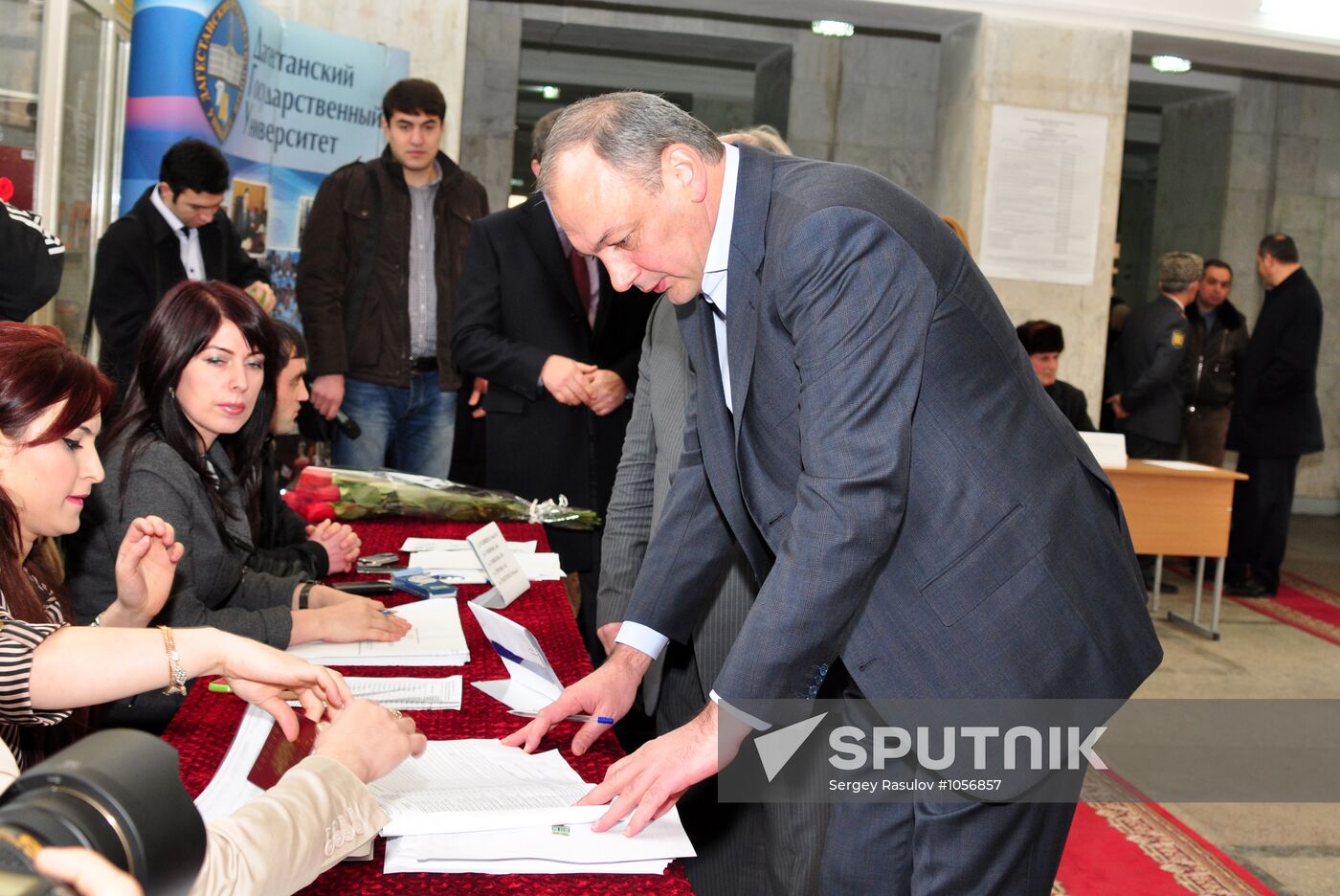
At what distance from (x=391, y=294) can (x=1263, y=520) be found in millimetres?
4652

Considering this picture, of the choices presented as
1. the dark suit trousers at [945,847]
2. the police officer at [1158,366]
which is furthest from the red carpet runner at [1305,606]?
the dark suit trousers at [945,847]

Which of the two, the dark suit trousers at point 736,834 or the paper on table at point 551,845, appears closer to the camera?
the paper on table at point 551,845

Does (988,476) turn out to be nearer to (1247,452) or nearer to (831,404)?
(831,404)

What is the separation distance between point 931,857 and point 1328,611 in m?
5.68

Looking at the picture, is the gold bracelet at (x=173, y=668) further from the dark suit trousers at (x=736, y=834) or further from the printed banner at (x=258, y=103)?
the printed banner at (x=258, y=103)

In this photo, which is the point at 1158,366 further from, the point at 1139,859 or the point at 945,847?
the point at 945,847

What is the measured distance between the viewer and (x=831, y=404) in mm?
1254

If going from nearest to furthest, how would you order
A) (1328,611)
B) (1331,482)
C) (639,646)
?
(639,646)
(1328,611)
(1331,482)

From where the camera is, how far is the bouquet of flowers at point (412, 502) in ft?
10.1

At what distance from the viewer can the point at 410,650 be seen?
6.15ft

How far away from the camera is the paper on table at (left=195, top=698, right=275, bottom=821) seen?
1259mm

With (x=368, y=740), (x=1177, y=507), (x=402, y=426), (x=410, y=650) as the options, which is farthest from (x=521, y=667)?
(x=1177, y=507)

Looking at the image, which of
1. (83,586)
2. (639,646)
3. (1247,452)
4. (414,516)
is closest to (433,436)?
(414,516)

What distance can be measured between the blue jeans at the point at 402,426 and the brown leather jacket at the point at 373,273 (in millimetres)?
53
